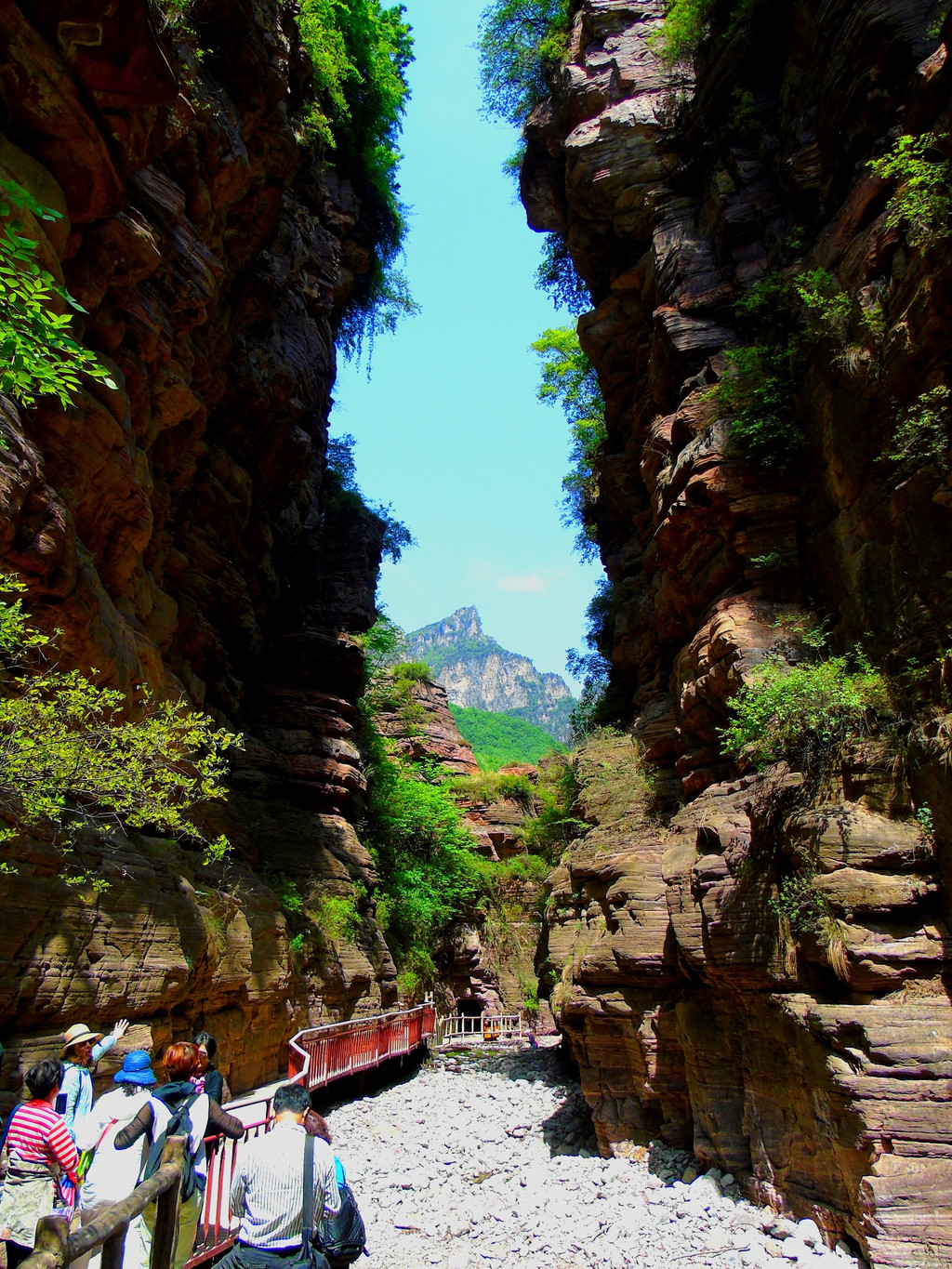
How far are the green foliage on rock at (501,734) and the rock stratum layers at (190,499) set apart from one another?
49.4m

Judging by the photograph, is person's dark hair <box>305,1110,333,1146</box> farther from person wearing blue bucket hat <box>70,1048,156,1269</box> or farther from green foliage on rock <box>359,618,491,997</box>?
green foliage on rock <box>359,618,491,997</box>

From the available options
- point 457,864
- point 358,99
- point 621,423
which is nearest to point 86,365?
point 621,423

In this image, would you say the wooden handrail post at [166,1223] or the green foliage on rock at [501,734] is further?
the green foliage on rock at [501,734]

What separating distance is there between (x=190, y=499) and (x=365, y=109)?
15.5m

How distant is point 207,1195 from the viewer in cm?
550

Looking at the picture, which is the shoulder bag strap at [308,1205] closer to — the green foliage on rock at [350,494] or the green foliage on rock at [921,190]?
the green foliage on rock at [921,190]

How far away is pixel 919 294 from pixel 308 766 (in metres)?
15.3

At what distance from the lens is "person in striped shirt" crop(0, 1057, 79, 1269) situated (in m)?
3.65

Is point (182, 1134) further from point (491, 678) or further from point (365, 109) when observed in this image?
point (491, 678)

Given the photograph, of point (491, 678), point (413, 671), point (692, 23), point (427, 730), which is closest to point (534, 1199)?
point (692, 23)

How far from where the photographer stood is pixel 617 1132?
1183 cm

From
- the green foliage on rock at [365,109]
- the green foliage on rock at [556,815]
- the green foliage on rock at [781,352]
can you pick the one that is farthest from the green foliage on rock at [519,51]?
the green foliage on rock at [556,815]

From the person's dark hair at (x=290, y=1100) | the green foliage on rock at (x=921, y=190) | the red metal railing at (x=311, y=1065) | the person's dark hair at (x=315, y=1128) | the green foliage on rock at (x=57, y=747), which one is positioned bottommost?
the red metal railing at (x=311, y=1065)

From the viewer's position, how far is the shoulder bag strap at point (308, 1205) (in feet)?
10.5
